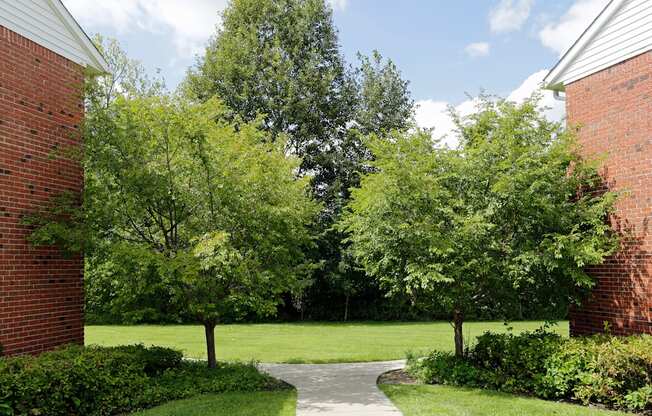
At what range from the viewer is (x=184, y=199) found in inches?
336

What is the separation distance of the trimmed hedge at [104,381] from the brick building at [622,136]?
5.69 metres

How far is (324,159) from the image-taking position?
2584cm

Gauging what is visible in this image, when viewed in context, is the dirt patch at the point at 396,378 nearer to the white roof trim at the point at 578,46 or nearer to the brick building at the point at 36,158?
the brick building at the point at 36,158

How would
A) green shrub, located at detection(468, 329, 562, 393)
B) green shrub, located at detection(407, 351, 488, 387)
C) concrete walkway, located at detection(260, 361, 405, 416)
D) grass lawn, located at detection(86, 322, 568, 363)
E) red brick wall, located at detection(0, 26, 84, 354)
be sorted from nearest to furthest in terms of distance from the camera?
1. concrete walkway, located at detection(260, 361, 405, 416)
2. red brick wall, located at detection(0, 26, 84, 354)
3. green shrub, located at detection(468, 329, 562, 393)
4. green shrub, located at detection(407, 351, 488, 387)
5. grass lawn, located at detection(86, 322, 568, 363)

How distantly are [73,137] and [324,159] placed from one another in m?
17.3

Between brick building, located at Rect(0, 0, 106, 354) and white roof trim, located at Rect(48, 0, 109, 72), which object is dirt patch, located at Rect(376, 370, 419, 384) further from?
white roof trim, located at Rect(48, 0, 109, 72)

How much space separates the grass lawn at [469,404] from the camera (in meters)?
7.08

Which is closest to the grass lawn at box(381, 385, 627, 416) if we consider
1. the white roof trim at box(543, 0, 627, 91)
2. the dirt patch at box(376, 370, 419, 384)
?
the dirt patch at box(376, 370, 419, 384)

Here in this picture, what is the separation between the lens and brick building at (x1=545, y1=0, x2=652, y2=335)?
8.88 metres

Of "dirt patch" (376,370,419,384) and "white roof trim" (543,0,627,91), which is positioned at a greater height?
"white roof trim" (543,0,627,91)

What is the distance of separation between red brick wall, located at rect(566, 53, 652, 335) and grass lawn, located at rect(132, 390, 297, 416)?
17.8 feet

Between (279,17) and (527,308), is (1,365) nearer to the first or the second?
(527,308)

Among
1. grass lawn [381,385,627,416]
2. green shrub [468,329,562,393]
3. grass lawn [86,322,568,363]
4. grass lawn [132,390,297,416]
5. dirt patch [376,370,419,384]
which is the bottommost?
grass lawn [86,322,568,363]

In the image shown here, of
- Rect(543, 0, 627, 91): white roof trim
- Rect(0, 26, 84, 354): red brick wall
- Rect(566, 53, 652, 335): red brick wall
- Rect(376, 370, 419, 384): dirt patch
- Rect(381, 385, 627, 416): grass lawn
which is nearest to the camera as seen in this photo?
Rect(381, 385, 627, 416): grass lawn
